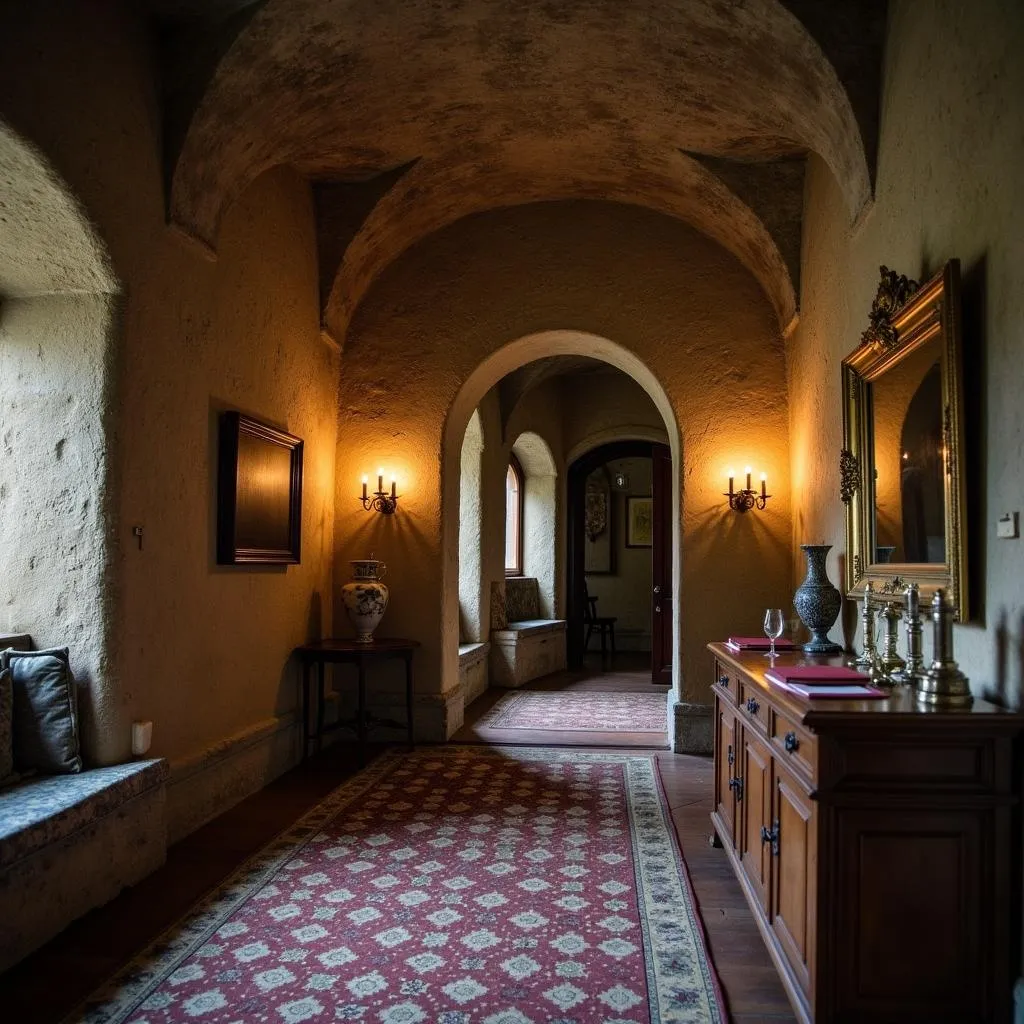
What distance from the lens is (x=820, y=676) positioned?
8.96 feet

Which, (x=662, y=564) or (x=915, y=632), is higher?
(x=662, y=564)

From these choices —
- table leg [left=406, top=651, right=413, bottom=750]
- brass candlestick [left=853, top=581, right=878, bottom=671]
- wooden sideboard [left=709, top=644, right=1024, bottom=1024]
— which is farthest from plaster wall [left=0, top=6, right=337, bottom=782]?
brass candlestick [left=853, top=581, right=878, bottom=671]

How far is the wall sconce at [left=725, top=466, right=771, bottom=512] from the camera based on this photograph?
5.76 meters

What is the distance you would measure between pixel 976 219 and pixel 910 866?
6.51ft

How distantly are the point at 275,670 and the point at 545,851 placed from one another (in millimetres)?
2118

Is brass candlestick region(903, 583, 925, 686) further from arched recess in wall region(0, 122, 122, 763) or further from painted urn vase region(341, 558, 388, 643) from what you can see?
painted urn vase region(341, 558, 388, 643)

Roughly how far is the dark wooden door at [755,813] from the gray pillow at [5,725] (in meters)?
2.74

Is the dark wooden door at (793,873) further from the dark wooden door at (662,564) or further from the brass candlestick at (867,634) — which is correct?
the dark wooden door at (662,564)

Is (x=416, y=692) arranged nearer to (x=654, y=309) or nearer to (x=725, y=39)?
(x=654, y=309)

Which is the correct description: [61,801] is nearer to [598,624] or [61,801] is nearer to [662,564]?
[662,564]

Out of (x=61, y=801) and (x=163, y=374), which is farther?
(x=163, y=374)

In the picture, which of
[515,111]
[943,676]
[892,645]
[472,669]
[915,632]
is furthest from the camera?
[472,669]

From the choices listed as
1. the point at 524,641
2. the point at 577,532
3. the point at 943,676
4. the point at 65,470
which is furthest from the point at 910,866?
the point at 577,532

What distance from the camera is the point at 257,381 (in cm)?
488
